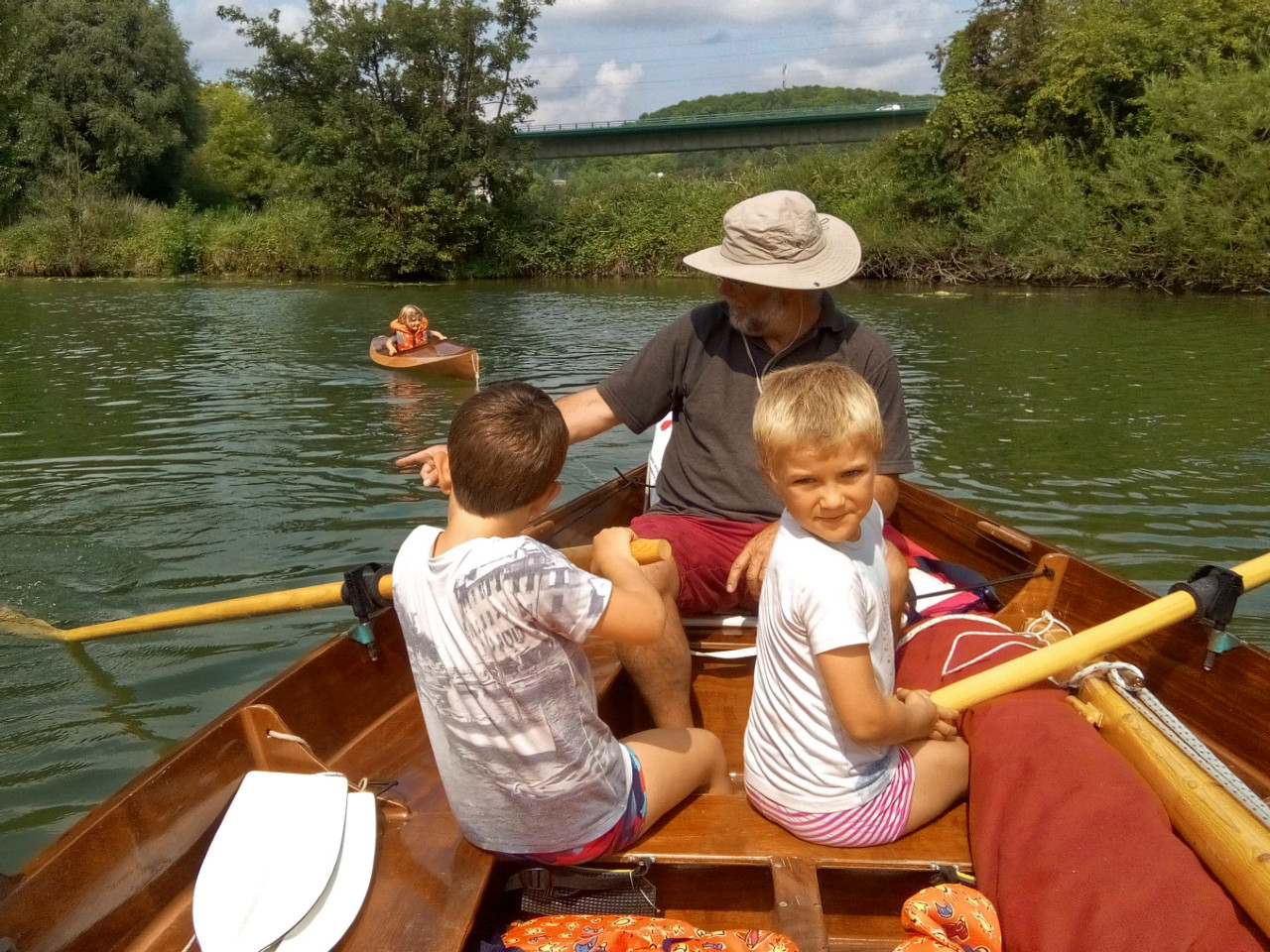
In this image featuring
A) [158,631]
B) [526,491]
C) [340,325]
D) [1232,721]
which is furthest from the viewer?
[340,325]

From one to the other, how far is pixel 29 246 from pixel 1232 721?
34.2 m

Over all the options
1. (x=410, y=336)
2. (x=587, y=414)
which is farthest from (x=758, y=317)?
(x=410, y=336)

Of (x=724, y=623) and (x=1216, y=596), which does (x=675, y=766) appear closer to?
(x=724, y=623)

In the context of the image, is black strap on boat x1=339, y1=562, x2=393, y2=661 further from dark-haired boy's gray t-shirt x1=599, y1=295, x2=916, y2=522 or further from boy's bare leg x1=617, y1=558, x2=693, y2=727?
dark-haired boy's gray t-shirt x1=599, y1=295, x2=916, y2=522

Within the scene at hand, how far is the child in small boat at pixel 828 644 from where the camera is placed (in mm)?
1978

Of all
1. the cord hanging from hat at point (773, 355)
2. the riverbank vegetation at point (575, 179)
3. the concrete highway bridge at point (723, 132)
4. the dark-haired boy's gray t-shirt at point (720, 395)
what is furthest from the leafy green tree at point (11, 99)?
the cord hanging from hat at point (773, 355)

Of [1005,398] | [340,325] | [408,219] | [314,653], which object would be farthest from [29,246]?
[314,653]

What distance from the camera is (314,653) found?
2.75m

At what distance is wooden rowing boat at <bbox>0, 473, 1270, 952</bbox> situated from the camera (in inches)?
76.9

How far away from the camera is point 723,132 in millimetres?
44688

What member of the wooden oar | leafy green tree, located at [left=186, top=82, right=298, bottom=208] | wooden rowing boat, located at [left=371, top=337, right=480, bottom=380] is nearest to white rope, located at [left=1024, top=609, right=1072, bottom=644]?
the wooden oar

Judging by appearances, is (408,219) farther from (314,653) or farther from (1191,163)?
(314,653)

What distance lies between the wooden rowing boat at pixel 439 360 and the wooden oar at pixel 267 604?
7.51 metres

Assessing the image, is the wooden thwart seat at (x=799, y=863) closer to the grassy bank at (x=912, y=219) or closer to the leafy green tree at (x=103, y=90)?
the grassy bank at (x=912, y=219)
